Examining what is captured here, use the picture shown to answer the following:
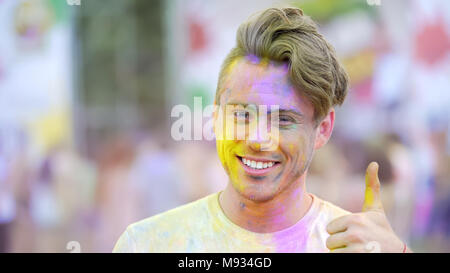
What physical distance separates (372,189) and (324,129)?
0.35 meters

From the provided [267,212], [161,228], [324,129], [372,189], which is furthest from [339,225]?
[161,228]

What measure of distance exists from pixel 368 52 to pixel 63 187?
3.90 meters

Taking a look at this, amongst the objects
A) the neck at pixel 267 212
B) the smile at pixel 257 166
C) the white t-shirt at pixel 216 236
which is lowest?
the white t-shirt at pixel 216 236

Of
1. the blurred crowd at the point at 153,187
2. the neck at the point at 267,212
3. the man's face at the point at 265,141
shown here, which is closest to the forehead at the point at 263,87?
the man's face at the point at 265,141

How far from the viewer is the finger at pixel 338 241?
1917mm

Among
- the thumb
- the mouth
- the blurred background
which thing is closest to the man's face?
the mouth

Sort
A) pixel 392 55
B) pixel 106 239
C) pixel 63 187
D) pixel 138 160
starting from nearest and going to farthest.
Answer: pixel 106 239 < pixel 138 160 < pixel 63 187 < pixel 392 55

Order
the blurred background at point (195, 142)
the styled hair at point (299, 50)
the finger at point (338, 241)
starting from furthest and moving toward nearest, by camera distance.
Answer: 1. the blurred background at point (195, 142)
2. the styled hair at point (299, 50)
3. the finger at point (338, 241)

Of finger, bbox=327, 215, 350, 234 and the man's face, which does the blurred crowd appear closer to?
the man's face

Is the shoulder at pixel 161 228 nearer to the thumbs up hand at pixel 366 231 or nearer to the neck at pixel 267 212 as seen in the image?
the neck at pixel 267 212

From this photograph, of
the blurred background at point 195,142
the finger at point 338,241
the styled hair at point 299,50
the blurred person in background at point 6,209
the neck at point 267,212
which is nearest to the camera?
the finger at point 338,241
